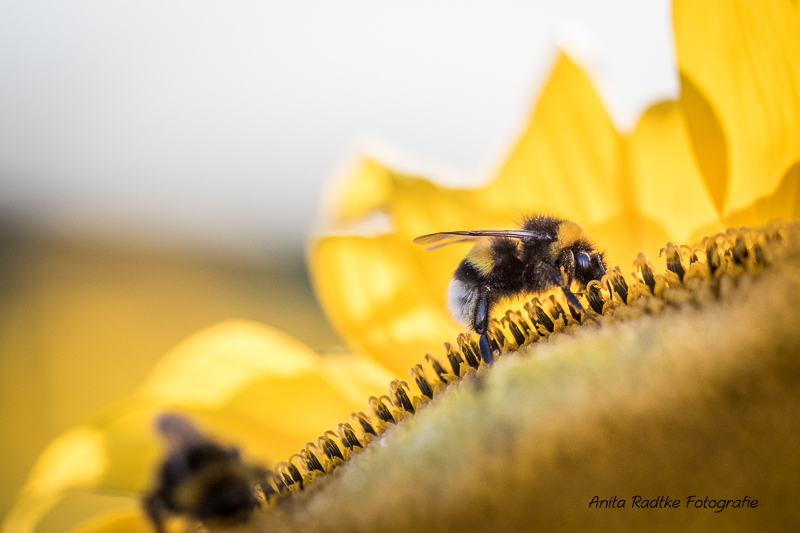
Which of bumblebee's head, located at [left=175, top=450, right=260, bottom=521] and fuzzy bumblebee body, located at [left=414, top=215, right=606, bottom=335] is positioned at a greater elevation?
fuzzy bumblebee body, located at [left=414, top=215, right=606, bottom=335]

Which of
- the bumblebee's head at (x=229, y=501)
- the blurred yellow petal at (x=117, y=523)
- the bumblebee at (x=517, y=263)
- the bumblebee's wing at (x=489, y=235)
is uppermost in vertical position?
the bumblebee's wing at (x=489, y=235)

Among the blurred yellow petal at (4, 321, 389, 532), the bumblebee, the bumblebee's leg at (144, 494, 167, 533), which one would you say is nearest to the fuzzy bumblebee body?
the bumblebee

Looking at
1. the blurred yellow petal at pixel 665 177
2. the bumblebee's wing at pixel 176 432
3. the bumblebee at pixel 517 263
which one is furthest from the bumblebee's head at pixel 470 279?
the bumblebee's wing at pixel 176 432

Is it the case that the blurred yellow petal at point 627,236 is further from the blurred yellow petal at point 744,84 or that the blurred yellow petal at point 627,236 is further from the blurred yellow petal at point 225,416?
the blurred yellow petal at point 225,416

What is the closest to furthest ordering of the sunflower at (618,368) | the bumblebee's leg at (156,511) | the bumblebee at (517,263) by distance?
1. the sunflower at (618,368)
2. the bumblebee at (517,263)
3. the bumblebee's leg at (156,511)

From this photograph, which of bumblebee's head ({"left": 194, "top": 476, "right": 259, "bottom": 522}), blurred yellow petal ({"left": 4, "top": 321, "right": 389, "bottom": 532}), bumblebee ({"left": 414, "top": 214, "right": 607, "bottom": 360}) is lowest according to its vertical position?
bumblebee's head ({"left": 194, "top": 476, "right": 259, "bottom": 522})

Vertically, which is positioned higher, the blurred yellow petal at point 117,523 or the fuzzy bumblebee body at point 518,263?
the fuzzy bumblebee body at point 518,263

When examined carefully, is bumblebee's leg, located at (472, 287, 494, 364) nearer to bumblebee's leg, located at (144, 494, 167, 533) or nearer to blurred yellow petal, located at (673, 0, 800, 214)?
blurred yellow petal, located at (673, 0, 800, 214)
